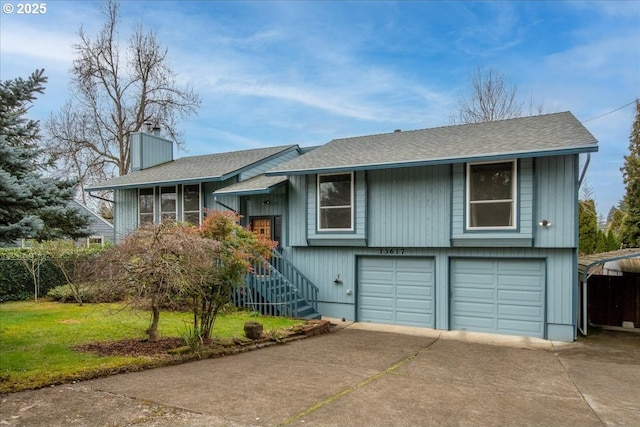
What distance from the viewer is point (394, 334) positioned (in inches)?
410

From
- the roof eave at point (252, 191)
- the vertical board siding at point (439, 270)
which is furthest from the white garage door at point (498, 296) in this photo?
the roof eave at point (252, 191)

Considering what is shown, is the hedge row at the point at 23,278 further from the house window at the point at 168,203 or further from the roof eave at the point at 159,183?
the house window at the point at 168,203

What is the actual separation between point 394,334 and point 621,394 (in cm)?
507

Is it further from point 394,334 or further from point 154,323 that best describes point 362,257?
point 154,323

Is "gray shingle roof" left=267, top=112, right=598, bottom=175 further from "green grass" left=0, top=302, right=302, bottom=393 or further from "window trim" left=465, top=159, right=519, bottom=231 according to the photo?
"green grass" left=0, top=302, right=302, bottom=393

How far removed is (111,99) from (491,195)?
2380 centimetres

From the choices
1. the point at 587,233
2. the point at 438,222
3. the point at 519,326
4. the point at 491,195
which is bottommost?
the point at 519,326

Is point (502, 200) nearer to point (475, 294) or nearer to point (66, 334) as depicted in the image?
point (475, 294)

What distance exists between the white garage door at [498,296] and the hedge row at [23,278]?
13.7m

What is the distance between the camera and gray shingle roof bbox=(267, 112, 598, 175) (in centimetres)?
950

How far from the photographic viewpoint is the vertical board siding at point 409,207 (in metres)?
10.9

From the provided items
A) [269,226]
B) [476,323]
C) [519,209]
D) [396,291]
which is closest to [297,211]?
[269,226]

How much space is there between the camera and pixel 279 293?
1178 centimetres

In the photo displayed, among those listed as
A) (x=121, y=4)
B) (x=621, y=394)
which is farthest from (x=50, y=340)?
(x=121, y=4)
